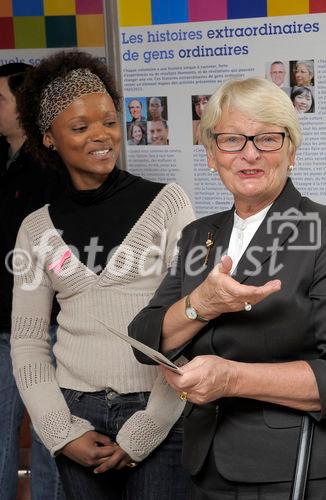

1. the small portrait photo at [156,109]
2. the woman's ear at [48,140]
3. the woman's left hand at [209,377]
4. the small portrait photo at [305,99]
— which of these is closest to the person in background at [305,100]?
the small portrait photo at [305,99]

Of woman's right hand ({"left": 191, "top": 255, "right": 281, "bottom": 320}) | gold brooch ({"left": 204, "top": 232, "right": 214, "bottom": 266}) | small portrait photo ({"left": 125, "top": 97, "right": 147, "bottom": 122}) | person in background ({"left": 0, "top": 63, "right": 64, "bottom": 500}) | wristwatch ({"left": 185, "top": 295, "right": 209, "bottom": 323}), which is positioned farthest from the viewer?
small portrait photo ({"left": 125, "top": 97, "right": 147, "bottom": 122})

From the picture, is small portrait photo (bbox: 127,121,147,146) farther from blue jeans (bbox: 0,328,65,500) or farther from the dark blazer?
the dark blazer

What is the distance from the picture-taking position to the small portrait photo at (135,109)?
3.10 meters

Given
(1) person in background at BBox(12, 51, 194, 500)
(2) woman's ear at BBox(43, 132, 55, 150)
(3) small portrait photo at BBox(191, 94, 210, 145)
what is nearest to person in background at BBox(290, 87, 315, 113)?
(3) small portrait photo at BBox(191, 94, 210, 145)

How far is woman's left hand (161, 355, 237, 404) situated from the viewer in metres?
1.62

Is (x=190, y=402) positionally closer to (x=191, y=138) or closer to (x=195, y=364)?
(x=195, y=364)

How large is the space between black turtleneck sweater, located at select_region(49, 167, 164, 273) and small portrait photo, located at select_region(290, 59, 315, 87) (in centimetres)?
78

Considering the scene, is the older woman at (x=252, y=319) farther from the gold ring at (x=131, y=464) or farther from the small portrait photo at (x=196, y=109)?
the small portrait photo at (x=196, y=109)

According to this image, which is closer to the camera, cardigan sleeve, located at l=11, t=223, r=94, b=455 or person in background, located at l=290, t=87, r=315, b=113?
cardigan sleeve, located at l=11, t=223, r=94, b=455

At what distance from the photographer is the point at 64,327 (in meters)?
2.34

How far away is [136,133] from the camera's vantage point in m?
3.14

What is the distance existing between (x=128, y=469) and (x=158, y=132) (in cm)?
137

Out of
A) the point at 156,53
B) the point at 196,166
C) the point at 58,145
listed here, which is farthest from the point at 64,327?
the point at 156,53

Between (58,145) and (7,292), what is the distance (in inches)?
31.5
